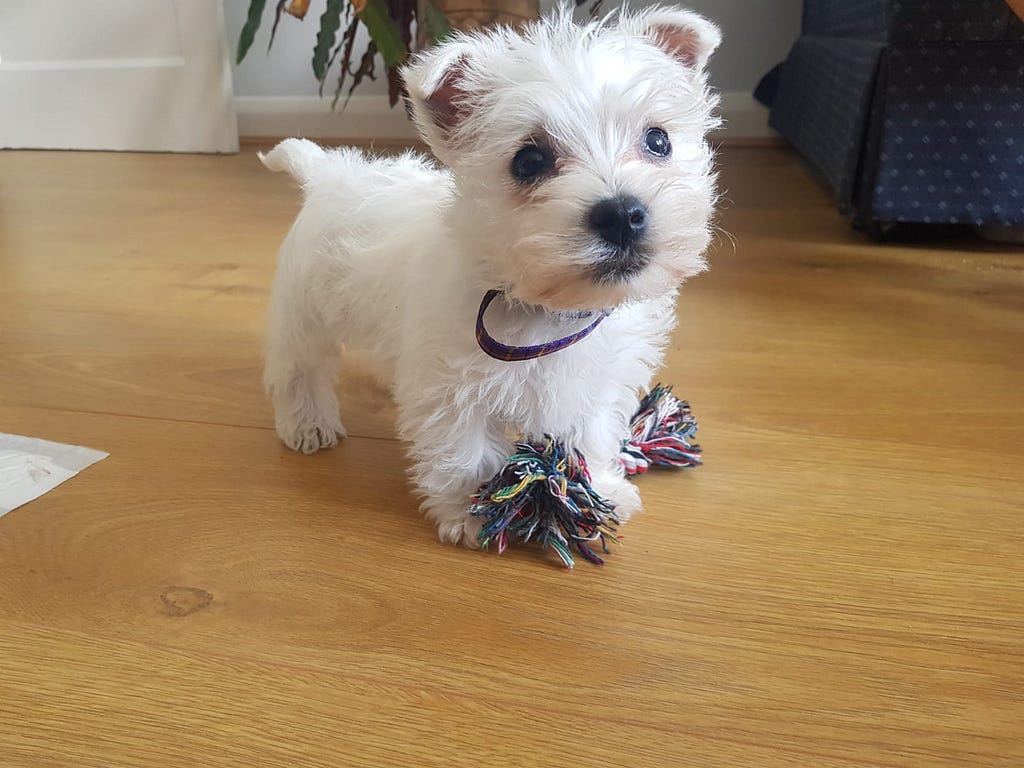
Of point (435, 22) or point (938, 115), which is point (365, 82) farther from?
point (938, 115)

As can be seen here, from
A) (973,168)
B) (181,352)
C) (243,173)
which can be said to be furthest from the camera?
(243,173)

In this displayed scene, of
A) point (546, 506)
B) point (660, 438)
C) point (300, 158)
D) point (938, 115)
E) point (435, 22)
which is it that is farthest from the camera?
point (435, 22)

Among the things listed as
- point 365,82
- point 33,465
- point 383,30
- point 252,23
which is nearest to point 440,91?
point 33,465

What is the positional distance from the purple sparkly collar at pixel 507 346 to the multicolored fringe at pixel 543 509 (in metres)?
0.16

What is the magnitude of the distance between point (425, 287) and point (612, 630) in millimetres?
455

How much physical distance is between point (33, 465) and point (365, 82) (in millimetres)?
2786

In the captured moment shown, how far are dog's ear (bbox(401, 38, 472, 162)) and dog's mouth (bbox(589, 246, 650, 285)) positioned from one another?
0.90 ft

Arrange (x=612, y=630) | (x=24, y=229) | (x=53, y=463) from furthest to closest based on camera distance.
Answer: (x=24, y=229), (x=53, y=463), (x=612, y=630)

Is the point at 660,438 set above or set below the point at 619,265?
below

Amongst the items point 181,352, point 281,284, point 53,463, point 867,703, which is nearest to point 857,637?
point 867,703

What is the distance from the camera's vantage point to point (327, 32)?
2.76 m

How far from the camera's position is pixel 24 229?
99.0 inches

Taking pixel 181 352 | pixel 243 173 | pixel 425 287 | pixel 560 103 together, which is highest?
pixel 560 103

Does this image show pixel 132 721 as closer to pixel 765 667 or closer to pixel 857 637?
pixel 765 667
